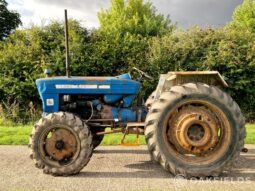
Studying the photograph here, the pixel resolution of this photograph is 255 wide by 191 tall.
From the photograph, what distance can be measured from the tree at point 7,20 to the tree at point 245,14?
16.7 m

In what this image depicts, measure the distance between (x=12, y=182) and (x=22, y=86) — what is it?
9613 millimetres

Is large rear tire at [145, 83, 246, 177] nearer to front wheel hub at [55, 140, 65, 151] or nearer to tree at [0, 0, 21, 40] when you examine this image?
front wheel hub at [55, 140, 65, 151]

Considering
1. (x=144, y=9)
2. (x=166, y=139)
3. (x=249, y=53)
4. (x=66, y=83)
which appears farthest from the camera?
(x=144, y=9)

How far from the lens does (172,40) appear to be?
50.1 ft

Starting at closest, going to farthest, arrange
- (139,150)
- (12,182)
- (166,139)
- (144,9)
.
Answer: (12,182) → (166,139) → (139,150) → (144,9)

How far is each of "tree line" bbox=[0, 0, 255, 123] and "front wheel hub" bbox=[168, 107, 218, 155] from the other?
8.22m

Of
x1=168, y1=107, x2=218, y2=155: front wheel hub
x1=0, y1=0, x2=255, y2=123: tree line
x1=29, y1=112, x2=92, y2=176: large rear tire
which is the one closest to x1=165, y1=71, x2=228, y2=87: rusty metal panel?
x1=168, y1=107, x2=218, y2=155: front wheel hub

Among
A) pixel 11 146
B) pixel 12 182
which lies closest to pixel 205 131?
pixel 12 182

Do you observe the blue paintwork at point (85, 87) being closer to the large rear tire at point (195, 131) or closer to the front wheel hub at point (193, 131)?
the large rear tire at point (195, 131)

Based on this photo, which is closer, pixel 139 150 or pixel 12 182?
pixel 12 182

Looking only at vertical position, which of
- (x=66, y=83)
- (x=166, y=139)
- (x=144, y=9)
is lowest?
(x=166, y=139)

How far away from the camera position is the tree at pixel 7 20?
26266mm

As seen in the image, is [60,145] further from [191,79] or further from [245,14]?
[245,14]

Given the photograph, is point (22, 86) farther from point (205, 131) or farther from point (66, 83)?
point (205, 131)
